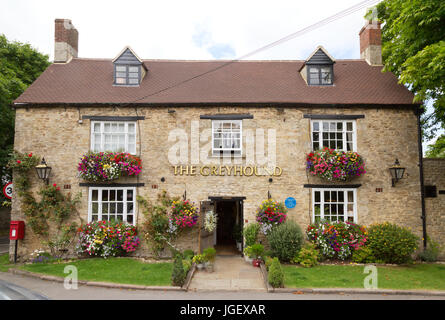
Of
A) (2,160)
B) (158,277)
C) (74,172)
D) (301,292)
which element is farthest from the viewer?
(2,160)

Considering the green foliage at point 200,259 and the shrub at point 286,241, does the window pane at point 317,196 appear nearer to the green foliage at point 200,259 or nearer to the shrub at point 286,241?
the shrub at point 286,241

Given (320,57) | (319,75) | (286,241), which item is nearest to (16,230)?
(286,241)

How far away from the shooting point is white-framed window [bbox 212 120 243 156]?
502 inches

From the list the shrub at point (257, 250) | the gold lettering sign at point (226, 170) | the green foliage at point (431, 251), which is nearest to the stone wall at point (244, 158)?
the gold lettering sign at point (226, 170)

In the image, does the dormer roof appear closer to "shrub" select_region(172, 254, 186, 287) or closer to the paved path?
the paved path

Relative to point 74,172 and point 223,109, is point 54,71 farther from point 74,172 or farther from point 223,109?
point 223,109

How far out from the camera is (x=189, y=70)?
15211mm

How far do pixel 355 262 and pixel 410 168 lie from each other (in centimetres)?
487

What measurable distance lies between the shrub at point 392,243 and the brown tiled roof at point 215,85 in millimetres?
5518

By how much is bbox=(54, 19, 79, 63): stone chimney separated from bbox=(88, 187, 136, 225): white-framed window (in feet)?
25.5

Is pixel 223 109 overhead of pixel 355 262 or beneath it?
overhead

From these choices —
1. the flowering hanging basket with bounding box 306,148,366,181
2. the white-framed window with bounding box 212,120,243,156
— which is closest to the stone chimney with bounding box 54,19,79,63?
the white-framed window with bounding box 212,120,243,156

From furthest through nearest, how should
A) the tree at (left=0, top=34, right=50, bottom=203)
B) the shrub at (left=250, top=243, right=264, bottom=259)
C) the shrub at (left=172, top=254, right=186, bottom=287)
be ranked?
1. the tree at (left=0, top=34, right=50, bottom=203)
2. the shrub at (left=250, top=243, right=264, bottom=259)
3. the shrub at (left=172, top=254, right=186, bottom=287)

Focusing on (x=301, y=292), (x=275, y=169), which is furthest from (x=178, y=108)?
(x=301, y=292)
